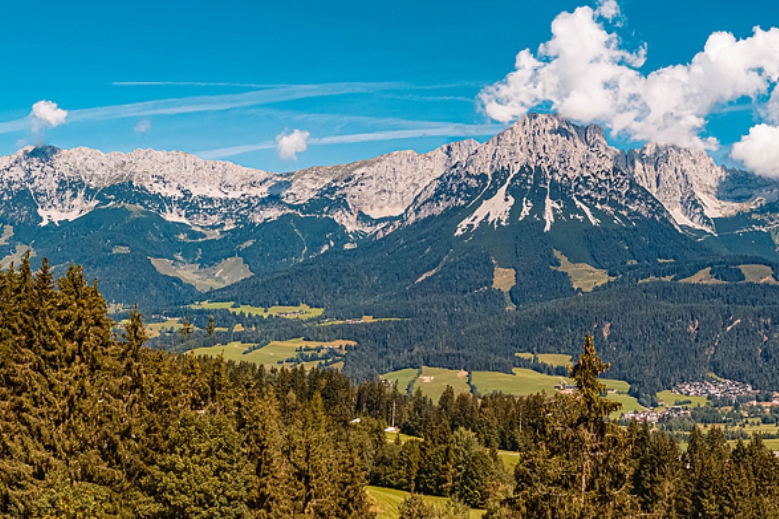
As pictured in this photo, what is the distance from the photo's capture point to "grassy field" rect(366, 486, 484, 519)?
9994 centimetres

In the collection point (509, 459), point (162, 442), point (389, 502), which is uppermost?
point (162, 442)

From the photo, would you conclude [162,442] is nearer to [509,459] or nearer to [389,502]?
[389,502]

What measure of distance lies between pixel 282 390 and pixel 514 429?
182ft

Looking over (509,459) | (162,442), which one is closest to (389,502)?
(509,459)

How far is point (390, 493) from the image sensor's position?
118375mm

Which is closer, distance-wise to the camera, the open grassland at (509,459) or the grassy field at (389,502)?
the grassy field at (389,502)

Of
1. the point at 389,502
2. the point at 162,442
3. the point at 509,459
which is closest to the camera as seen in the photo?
the point at 162,442

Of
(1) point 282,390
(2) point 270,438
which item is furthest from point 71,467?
(1) point 282,390

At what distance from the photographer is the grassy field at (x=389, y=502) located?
9994cm

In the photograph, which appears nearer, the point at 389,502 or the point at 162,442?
Result: the point at 162,442

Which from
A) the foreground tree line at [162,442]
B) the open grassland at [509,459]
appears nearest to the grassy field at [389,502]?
the foreground tree line at [162,442]

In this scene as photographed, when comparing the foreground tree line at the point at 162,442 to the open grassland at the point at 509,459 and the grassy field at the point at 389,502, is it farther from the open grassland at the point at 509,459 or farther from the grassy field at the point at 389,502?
the open grassland at the point at 509,459

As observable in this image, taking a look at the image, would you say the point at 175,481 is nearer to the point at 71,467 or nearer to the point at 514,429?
the point at 71,467

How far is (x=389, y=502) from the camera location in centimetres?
10769
